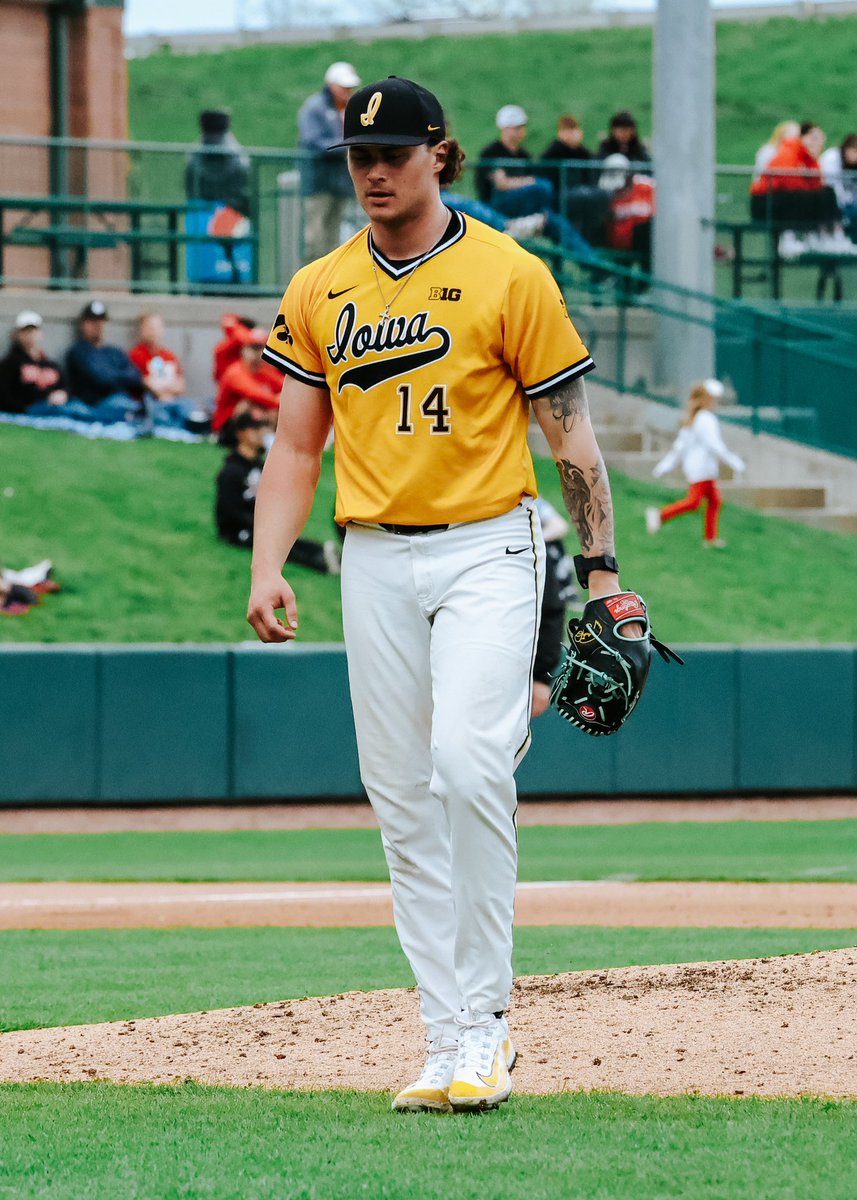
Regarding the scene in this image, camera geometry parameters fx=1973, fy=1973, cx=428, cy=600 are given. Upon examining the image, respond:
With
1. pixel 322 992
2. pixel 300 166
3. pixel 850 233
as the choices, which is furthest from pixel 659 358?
pixel 322 992

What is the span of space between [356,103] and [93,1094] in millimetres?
2260

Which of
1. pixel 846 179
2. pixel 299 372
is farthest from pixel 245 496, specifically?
pixel 299 372

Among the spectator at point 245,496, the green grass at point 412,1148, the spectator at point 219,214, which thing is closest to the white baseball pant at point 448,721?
the green grass at point 412,1148

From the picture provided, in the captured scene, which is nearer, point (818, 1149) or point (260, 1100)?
point (818, 1149)

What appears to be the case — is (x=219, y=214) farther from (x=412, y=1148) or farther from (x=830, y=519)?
(x=412, y=1148)

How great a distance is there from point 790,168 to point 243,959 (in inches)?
554

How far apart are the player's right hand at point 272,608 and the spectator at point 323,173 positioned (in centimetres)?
1278

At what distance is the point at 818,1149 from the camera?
3.73 metres

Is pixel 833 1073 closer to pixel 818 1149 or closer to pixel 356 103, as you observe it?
pixel 818 1149

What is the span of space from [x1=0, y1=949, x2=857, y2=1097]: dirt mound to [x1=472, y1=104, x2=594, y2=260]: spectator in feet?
43.0

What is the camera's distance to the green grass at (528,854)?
10.4 m

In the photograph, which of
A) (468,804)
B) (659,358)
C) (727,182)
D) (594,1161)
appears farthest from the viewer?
(727,182)

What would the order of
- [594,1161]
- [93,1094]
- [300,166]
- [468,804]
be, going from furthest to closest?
[300,166] < [93,1094] < [468,804] < [594,1161]

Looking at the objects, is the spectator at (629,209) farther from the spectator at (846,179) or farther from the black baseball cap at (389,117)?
the black baseball cap at (389,117)
